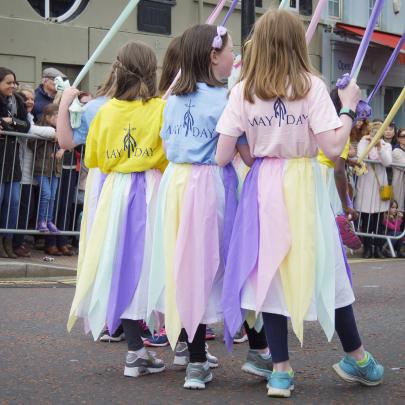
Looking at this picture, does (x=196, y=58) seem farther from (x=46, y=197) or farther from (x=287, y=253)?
(x=46, y=197)

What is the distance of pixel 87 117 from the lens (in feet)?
20.5

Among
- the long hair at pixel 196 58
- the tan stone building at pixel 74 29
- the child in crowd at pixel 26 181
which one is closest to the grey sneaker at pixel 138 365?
the long hair at pixel 196 58

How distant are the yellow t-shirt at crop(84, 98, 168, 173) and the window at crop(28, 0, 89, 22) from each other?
1190 cm

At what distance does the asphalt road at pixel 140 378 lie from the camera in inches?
205

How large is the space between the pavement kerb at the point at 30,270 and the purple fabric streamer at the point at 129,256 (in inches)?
199

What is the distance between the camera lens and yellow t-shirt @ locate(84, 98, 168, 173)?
5.93m

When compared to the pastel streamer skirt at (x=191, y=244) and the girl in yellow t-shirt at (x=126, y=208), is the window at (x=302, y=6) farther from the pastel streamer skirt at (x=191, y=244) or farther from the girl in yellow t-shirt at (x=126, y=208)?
the pastel streamer skirt at (x=191, y=244)

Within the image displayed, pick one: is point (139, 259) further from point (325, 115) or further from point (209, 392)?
point (325, 115)

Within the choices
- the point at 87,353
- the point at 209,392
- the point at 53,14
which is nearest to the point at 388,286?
the point at 87,353

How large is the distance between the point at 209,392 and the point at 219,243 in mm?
746

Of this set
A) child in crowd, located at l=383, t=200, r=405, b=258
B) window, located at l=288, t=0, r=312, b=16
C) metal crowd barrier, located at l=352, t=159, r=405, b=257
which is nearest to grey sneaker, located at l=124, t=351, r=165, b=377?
metal crowd barrier, located at l=352, t=159, r=405, b=257

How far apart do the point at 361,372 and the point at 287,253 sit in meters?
0.73

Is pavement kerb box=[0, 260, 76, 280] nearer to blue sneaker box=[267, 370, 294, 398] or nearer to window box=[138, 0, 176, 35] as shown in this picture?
blue sneaker box=[267, 370, 294, 398]

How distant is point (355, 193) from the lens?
14.6m
